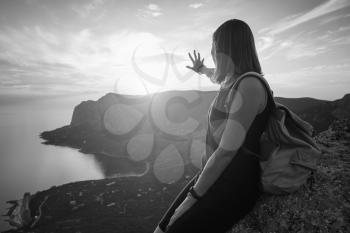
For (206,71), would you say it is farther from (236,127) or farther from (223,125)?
(236,127)

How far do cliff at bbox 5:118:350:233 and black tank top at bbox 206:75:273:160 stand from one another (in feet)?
2.29

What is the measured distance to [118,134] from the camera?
409 feet

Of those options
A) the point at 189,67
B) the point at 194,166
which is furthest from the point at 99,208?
the point at 189,67

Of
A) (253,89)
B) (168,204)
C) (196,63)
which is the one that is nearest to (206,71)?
(196,63)

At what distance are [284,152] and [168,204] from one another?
3594cm

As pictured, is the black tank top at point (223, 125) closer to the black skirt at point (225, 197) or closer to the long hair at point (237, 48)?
the black skirt at point (225, 197)

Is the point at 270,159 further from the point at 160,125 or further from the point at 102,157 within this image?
the point at 160,125

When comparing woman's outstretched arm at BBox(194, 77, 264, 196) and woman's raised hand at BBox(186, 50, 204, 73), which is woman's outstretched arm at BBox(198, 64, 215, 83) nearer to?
Answer: woman's raised hand at BBox(186, 50, 204, 73)

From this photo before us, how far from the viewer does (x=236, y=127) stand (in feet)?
6.86

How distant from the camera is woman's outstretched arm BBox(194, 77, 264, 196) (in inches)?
80.5

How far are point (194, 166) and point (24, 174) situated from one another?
63189mm

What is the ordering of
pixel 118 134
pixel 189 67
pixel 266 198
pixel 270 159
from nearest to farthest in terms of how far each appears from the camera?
pixel 270 159, pixel 266 198, pixel 189 67, pixel 118 134

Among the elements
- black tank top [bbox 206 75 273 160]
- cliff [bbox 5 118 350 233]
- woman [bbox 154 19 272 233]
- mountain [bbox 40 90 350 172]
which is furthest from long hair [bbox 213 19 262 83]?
mountain [bbox 40 90 350 172]

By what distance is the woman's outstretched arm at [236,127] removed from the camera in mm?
2045
